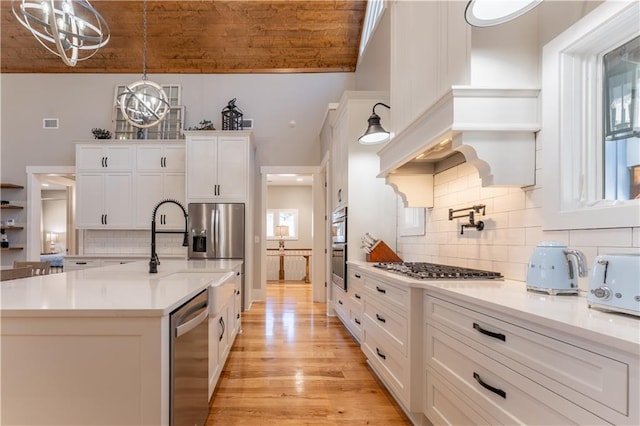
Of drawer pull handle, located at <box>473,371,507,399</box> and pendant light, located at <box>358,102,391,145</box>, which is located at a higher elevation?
pendant light, located at <box>358,102,391,145</box>

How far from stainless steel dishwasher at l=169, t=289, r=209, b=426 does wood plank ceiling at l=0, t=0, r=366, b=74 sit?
4944 millimetres

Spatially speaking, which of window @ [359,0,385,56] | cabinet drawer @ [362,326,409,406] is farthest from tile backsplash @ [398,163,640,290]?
window @ [359,0,385,56]

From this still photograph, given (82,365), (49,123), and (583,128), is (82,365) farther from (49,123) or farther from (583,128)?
(49,123)

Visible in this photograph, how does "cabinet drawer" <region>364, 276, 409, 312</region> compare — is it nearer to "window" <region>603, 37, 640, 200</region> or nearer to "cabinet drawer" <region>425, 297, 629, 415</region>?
"cabinet drawer" <region>425, 297, 629, 415</region>

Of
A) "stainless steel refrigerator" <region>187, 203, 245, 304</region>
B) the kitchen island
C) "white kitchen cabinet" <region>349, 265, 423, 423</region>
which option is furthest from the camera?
"stainless steel refrigerator" <region>187, 203, 245, 304</region>

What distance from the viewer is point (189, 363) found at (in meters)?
1.50

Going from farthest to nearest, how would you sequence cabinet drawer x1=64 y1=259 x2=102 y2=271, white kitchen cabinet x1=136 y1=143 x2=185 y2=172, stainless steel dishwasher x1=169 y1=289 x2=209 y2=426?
white kitchen cabinet x1=136 y1=143 x2=185 y2=172 < cabinet drawer x1=64 y1=259 x2=102 y2=271 < stainless steel dishwasher x1=169 y1=289 x2=209 y2=426

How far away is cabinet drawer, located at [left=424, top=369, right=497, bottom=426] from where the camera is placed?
4.69ft

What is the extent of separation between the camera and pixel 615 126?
4.69ft

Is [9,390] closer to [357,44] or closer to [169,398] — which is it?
[169,398]

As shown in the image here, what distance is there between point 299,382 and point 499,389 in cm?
169

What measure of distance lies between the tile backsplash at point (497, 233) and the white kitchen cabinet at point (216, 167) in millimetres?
3013

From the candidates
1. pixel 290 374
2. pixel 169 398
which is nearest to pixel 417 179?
pixel 290 374

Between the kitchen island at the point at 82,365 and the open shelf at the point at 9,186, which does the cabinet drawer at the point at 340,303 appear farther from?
the open shelf at the point at 9,186
